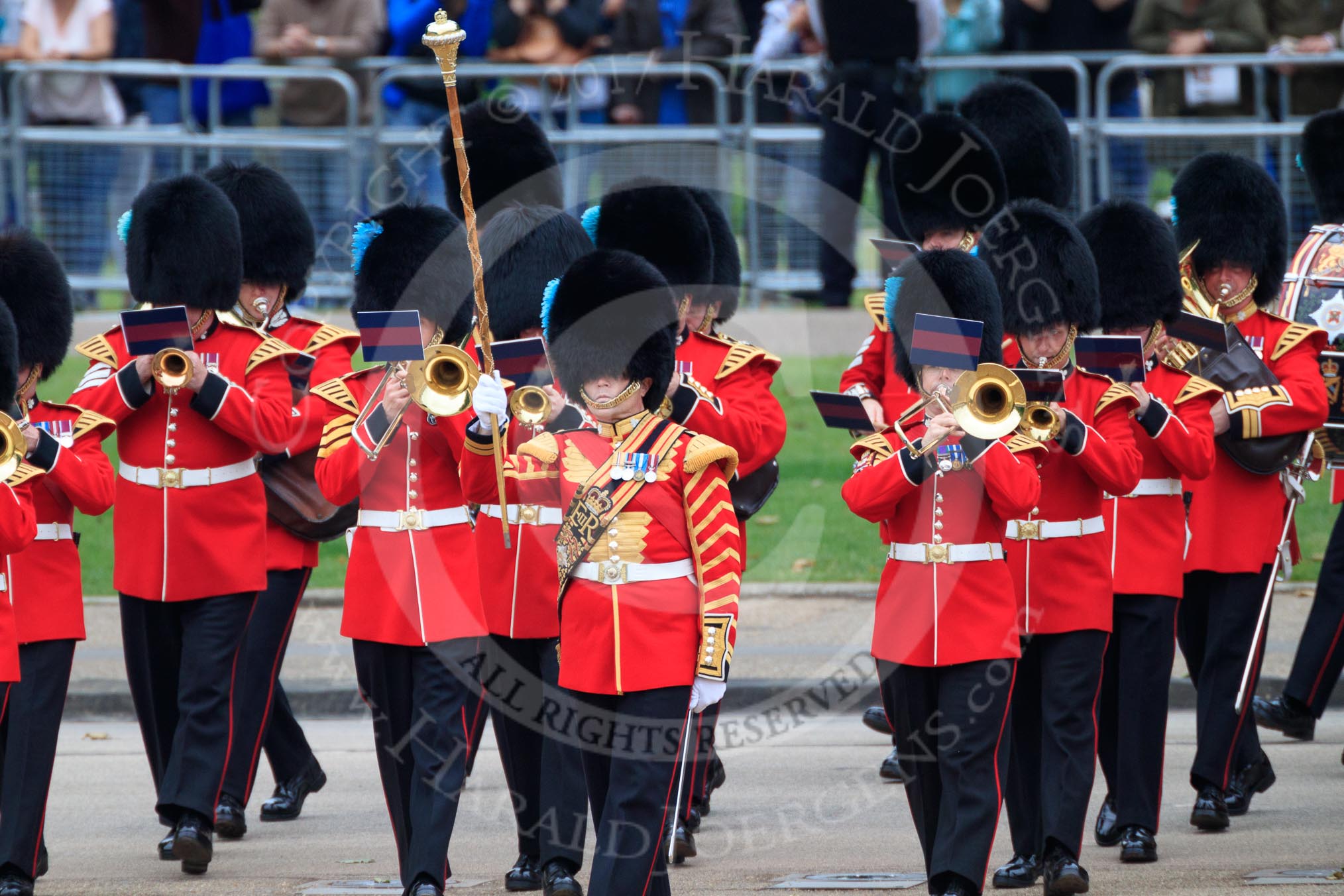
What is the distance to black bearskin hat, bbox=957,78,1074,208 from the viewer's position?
7117 mm

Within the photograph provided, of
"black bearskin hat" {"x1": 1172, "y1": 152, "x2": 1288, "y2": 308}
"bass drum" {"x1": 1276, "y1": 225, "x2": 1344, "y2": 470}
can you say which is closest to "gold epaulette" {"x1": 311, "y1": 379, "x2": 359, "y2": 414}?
"black bearskin hat" {"x1": 1172, "y1": 152, "x2": 1288, "y2": 308}

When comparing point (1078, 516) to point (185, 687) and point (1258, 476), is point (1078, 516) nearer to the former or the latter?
point (1258, 476)

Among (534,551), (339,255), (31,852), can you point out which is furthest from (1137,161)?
(31,852)

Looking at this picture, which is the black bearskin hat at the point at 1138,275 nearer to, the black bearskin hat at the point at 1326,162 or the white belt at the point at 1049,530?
the white belt at the point at 1049,530

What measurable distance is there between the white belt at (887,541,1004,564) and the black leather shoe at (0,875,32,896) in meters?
2.30

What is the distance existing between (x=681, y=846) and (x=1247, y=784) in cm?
168

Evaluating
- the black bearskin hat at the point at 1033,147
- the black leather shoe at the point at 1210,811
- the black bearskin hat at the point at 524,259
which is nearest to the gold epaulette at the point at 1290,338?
the black bearskin hat at the point at 1033,147

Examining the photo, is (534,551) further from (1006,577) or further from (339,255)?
(339,255)

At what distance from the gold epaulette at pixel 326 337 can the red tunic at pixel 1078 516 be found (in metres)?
2.05

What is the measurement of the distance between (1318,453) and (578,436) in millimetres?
2789

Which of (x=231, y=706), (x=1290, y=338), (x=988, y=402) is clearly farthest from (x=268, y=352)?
(x=1290, y=338)

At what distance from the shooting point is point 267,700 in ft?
20.3

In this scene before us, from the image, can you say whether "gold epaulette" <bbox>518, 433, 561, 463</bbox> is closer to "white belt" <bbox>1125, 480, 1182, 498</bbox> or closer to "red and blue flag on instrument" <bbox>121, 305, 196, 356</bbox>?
"red and blue flag on instrument" <bbox>121, 305, 196, 356</bbox>

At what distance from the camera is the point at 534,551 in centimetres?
561
